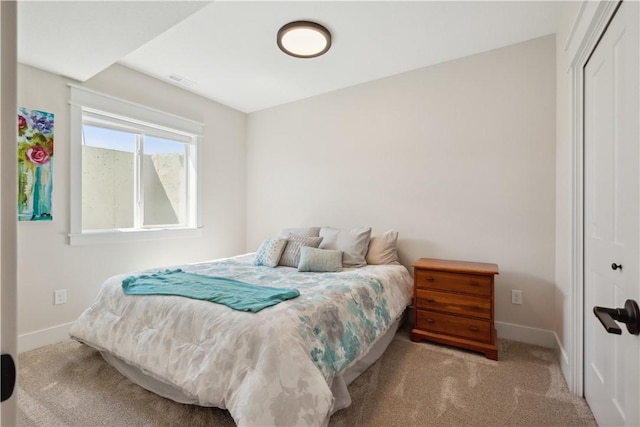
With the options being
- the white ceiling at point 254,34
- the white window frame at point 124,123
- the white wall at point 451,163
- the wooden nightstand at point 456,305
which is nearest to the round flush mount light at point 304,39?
the white ceiling at point 254,34

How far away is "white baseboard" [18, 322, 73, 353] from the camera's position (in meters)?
2.33

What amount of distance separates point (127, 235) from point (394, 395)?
9.53 feet

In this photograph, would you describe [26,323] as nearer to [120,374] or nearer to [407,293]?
[120,374]

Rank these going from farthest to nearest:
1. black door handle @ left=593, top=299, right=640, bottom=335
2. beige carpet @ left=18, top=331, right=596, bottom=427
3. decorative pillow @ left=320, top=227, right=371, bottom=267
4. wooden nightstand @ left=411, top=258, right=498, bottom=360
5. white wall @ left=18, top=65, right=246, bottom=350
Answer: decorative pillow @ left=320, top=227, right=371, bottom=267 → white wall @ left=18, top=65, right=246, bottom=350 → wooden nightstand @ left=411, top=258, right=498, bottom=360 → beige carpet @ left=18, top=331, right=596, bottom=427 → black door handle @ left=593, top=299, right=640, bottom=335

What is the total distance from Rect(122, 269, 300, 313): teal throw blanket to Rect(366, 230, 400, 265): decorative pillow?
128cm

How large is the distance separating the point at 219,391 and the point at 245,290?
62cm

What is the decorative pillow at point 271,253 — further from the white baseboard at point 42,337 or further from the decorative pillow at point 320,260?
the white baseboard at point 42,337

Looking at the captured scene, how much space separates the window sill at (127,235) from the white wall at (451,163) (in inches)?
52.0

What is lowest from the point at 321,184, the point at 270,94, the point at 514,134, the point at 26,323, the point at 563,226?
the point at 26,323

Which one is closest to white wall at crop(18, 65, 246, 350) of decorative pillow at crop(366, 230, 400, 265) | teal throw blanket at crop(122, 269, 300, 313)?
teal throw blanket at crop(122, 269, 300, 313)

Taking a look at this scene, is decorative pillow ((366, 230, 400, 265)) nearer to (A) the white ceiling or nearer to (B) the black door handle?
(A) the white ceiling

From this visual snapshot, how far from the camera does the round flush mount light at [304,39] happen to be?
7.52ft

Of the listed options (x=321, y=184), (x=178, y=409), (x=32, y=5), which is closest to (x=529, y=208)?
(x=321, y=184)

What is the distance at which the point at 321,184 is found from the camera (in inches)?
145
